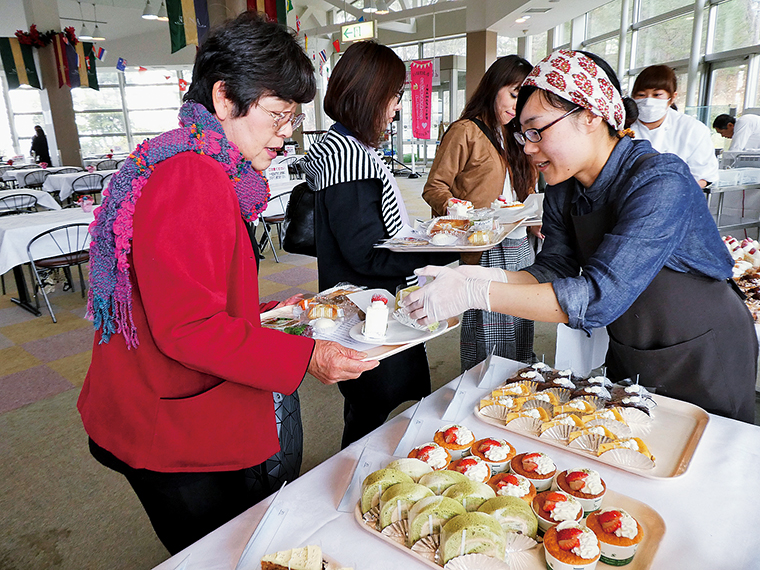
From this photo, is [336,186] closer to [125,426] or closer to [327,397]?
[125,426]

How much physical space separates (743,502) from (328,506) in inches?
28.7

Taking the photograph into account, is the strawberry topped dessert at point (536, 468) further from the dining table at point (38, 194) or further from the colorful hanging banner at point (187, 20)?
the dining table at point (38, 194)

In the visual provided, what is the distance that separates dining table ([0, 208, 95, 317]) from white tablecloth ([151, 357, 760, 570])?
3.93m

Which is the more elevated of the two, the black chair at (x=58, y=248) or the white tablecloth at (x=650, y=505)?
the white tablecloth at (x=650, y=505)

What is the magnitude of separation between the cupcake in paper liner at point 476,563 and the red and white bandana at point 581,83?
0.97 m

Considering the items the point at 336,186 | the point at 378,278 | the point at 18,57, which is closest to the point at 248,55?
the point at 336,186

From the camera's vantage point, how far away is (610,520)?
0.81m

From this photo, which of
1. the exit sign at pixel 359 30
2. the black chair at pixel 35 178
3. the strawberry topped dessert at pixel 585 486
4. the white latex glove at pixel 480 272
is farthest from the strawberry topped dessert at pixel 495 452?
the exit sign at pixel 359 30

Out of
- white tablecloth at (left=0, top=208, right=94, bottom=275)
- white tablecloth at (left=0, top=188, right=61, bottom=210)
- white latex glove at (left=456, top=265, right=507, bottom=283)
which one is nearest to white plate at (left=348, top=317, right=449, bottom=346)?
white latex glove at (left=456, top=265, right=507, bottom=283)

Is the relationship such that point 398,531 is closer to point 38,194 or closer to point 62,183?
point 38,194

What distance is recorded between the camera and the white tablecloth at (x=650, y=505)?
0.79 metres

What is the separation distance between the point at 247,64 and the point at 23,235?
417 centimetres

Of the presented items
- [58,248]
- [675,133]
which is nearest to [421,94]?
[675,133]

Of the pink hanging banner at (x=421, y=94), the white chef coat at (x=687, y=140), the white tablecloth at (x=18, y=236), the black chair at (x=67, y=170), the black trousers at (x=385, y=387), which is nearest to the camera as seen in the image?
the black trousers at (x=385, y=387)
